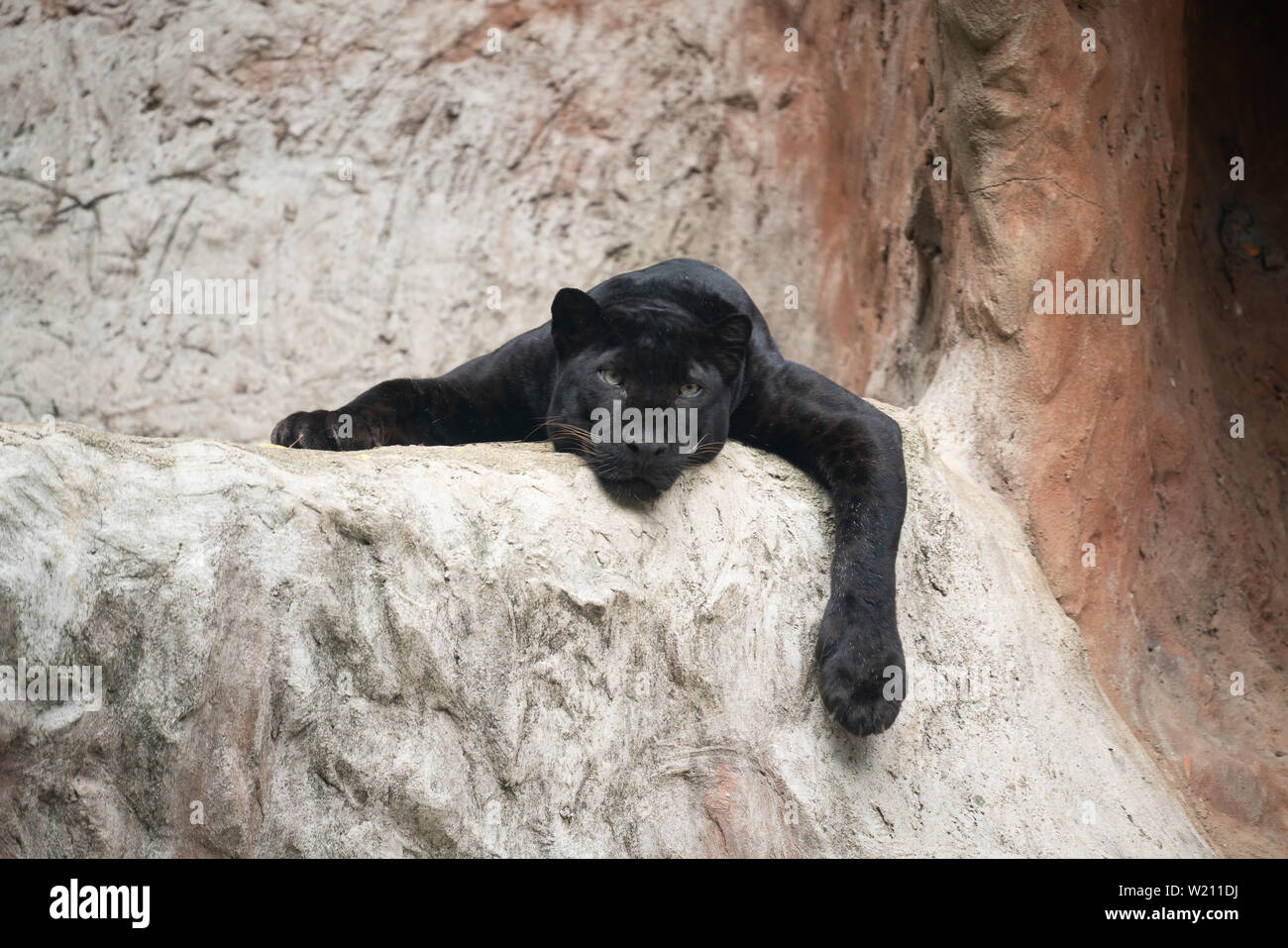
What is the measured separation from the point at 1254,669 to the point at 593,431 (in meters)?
3.39

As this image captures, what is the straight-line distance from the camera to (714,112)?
7.66m

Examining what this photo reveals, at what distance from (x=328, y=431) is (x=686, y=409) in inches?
45.9

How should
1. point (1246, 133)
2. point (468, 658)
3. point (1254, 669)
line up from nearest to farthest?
point (468, 658) < point (1254, 669) < point (1246, 133)

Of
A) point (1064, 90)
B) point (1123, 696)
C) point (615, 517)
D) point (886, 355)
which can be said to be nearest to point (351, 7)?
point (886, 355)

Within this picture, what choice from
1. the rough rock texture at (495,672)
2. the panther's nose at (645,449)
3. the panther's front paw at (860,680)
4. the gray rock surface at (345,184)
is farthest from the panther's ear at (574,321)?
the gray rock surface at (345,184)

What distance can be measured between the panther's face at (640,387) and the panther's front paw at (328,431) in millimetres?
621

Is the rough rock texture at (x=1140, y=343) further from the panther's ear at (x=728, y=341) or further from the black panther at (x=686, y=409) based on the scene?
the panther's ear at (x=728, y=341)

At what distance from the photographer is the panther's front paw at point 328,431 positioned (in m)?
3.98

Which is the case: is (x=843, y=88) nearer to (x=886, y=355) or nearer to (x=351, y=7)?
(x=886, y=355)

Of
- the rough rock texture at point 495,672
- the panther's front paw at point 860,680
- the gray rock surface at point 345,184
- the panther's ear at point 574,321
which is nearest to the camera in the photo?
the rough rock texture at point 495,672

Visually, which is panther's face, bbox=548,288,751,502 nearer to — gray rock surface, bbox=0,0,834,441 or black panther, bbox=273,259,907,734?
black panther, bbox=273,259,907,734

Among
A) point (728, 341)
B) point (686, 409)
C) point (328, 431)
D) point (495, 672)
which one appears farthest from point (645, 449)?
point (328, 431)

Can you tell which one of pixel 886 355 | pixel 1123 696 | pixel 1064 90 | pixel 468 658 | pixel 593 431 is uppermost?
pixel 1064 90

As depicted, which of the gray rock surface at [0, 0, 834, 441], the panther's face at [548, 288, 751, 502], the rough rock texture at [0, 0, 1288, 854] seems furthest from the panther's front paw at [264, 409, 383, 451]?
the gray rock surface at [0, 0, 834, 441]
